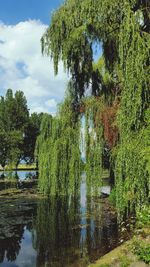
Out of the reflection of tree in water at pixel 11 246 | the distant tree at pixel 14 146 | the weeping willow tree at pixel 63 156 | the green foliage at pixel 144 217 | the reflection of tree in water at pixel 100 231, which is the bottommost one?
the reflection of tree in water at pixel 11 246

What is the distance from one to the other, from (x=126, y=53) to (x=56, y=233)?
8288mm

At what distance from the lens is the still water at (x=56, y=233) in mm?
13312

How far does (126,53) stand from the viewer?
535 inches

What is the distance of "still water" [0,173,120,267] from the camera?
13.3 metres

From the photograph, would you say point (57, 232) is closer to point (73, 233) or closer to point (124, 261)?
point (73, 233)

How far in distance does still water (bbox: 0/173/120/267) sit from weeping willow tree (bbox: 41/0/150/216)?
2.13 m

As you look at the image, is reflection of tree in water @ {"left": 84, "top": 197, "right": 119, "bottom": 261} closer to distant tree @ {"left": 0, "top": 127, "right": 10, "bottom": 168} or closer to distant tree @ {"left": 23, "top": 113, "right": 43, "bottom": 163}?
distant tree @ {"left": 0, "top": 127, "right": 10, "bottom": 168}

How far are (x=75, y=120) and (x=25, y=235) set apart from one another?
561 centimetres

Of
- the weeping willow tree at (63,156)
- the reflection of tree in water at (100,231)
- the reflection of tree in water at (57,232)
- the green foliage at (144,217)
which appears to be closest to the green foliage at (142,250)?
the green foliage at (144,217)

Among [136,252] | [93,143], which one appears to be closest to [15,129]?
[93,143]

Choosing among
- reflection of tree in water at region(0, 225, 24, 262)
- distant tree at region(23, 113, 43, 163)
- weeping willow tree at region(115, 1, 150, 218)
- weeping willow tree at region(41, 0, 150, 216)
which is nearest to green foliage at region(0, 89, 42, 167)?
distant tree at region(23, 113, 43, 163)

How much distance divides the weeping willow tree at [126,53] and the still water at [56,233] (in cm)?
213

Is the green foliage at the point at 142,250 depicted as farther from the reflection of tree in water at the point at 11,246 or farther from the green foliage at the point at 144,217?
the reflection of tree in water at the point at 11,246

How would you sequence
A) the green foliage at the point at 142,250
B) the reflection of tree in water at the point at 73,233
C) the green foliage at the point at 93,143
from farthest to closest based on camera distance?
the green foliage at the point at 93,143
the reflection of tree in water at the point at 73,233
the green foliage at the point at 142,250
